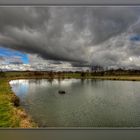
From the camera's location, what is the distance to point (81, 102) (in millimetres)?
4305

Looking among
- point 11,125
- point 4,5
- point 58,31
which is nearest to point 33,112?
point 11,125

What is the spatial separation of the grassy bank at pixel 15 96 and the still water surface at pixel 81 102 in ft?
0.20

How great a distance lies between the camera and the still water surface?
4.21 meters

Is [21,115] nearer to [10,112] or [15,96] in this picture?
[10,112]

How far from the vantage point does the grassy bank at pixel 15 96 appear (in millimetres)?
4188

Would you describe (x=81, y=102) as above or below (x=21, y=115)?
above

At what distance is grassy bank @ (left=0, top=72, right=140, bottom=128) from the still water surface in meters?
0.06

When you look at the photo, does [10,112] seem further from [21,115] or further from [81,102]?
[81,102]

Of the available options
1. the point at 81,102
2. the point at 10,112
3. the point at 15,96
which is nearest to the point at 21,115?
the point at 10,112

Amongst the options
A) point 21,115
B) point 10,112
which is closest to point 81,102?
point 21,115

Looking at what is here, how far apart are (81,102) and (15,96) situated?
2.62ft

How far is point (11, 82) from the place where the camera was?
4340 mm

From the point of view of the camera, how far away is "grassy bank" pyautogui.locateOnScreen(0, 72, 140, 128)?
4188mm

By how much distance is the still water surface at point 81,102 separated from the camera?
421 cm
